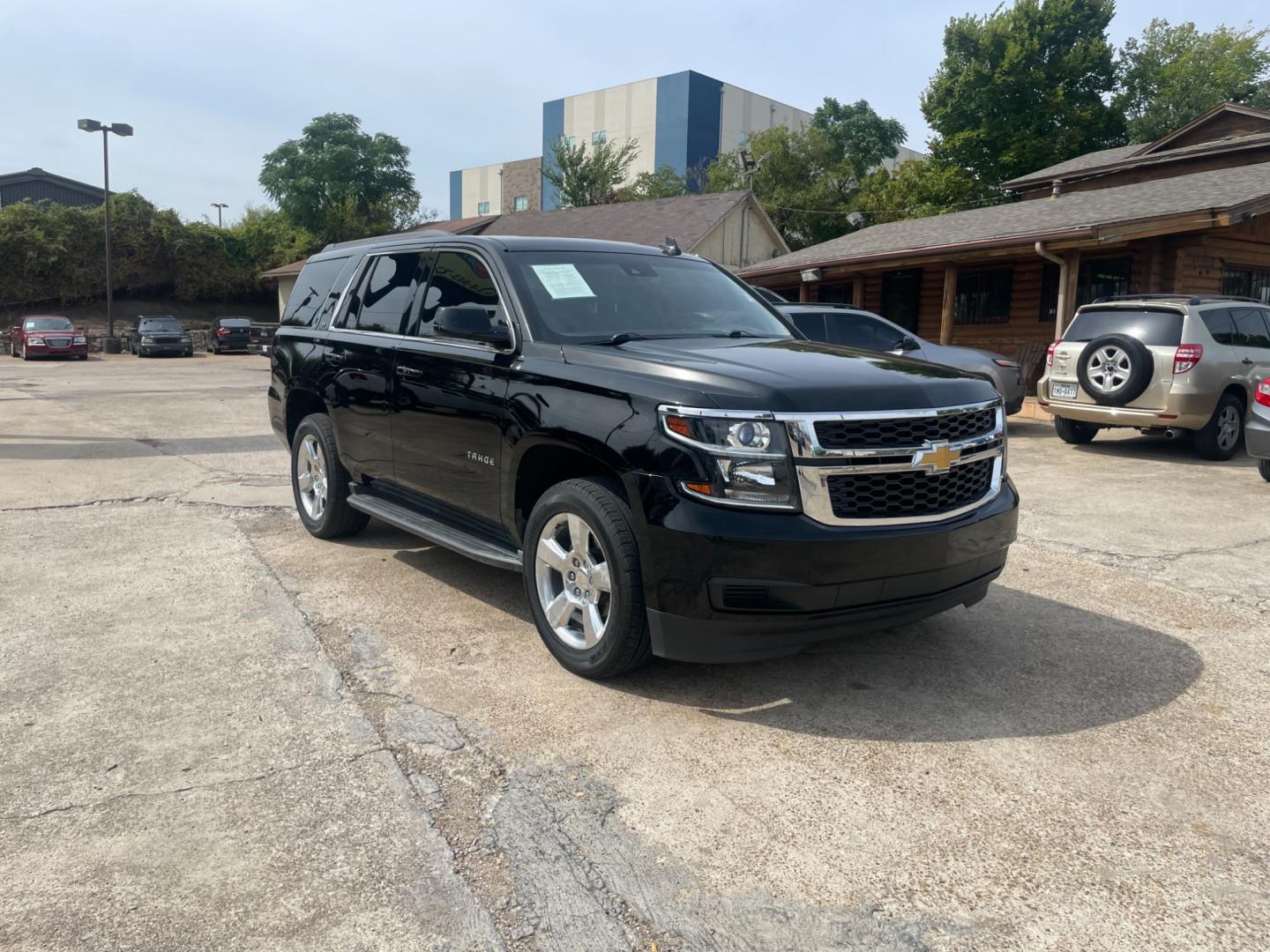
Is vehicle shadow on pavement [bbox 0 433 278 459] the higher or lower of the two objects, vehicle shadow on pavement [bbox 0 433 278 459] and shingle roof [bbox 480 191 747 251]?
the lower

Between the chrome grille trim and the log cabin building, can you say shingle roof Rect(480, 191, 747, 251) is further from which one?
the chrome grille trim

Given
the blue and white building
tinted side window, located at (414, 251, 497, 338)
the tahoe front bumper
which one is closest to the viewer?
the tahoe front bumper

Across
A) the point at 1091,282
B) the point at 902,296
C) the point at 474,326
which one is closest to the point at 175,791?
the point at 474,326

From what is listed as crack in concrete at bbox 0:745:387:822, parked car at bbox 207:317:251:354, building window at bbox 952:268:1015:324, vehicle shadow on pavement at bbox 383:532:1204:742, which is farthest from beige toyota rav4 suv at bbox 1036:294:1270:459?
parked car at bbox 207:317:251:354

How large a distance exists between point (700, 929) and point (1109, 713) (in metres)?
2.14

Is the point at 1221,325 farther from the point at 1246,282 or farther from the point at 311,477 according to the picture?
the point at 311,477

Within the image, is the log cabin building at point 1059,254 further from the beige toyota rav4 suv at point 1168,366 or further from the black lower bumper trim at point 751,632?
the black lower bumper trim at point 751,632

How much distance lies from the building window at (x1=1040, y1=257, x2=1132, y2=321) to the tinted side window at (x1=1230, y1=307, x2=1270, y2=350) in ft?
21.7

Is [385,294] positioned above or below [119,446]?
above

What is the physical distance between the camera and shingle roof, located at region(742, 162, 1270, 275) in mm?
15352

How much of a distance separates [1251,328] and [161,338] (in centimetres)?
3581

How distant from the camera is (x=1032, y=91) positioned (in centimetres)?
4800


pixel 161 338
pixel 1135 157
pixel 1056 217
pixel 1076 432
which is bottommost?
pixel 1076 432

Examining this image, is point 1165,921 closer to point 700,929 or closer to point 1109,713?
point 700,929
